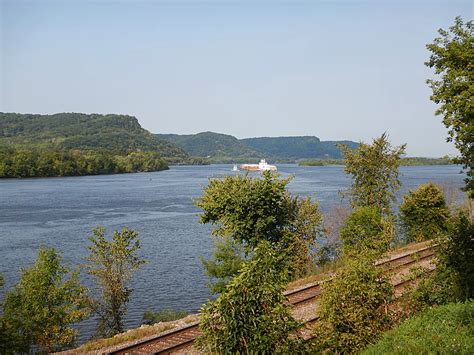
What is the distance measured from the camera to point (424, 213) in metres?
34.0

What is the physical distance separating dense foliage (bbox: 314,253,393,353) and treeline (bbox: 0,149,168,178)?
127m

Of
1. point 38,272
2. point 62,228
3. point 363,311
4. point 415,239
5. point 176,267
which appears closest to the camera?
point 363,311

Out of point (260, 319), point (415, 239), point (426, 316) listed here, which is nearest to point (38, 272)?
point (260, 319)

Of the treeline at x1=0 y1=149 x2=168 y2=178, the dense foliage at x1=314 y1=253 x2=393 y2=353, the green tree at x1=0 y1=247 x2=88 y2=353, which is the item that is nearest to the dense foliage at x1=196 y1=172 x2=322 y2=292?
the green tree at x1=0 y1=247 x2=88 y2=353

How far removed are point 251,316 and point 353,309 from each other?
253cm

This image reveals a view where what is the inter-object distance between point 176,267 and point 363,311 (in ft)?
92.4

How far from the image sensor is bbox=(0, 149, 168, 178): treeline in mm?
124969

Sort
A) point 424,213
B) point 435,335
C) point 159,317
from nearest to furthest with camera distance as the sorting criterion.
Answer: point 435,335, point 159,317, point 424,213

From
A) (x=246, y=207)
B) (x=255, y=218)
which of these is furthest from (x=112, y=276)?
(x=255, y=218)

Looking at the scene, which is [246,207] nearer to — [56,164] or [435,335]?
[435,335]

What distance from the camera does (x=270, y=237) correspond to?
25984 mm

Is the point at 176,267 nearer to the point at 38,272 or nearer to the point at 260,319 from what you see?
the point at 38,272

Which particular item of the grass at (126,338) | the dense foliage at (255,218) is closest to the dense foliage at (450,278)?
the grass at (126,338)

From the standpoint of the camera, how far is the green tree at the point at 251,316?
9.11 metres
